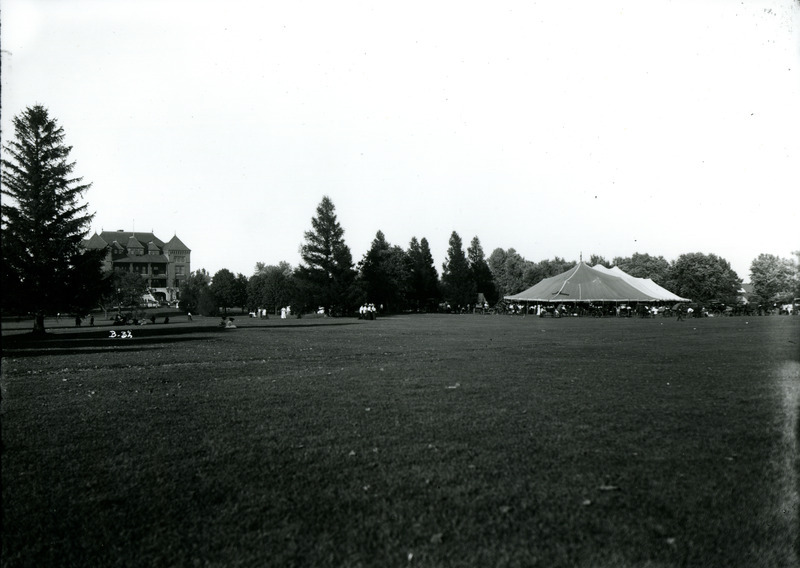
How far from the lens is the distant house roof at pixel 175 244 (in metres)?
111

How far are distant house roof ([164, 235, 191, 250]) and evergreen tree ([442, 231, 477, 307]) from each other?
55.7 m

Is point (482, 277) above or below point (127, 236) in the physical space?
below

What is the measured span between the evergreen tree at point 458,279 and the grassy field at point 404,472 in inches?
3350

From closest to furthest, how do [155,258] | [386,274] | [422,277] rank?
[386,274] → [422,277] → [155,258]

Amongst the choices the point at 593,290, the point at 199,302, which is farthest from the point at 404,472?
the point at 199,302

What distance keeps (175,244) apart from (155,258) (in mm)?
5119

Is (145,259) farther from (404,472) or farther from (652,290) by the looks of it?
(404,472)

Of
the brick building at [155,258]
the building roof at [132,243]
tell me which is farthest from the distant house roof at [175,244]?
the building roof at [132,243]

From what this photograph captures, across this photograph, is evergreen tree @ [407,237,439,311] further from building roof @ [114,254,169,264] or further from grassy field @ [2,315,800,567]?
grassy field @ [2,315,800,567]

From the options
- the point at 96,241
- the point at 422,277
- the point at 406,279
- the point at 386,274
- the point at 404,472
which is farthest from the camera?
the point at 96,241

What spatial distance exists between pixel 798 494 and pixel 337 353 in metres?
14.4

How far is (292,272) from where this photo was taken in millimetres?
86625

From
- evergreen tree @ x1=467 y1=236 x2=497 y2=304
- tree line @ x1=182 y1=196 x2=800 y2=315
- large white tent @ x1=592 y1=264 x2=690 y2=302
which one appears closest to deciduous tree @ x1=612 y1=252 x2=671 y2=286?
tree line @ x1=182 y1=196 x2=800 y2=315

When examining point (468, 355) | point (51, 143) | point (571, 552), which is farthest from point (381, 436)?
point (51, 143)
